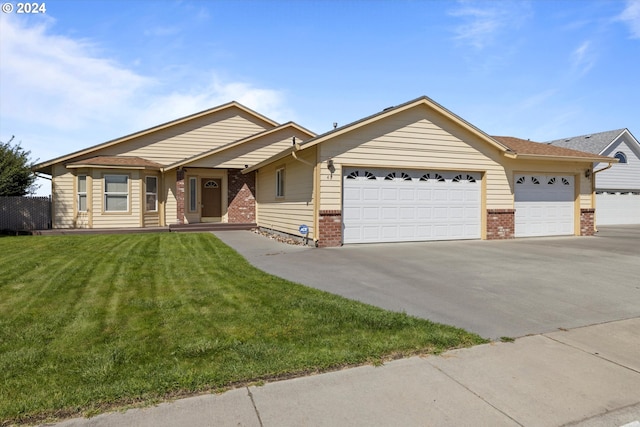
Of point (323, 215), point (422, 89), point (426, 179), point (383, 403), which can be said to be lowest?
point (383, 403)

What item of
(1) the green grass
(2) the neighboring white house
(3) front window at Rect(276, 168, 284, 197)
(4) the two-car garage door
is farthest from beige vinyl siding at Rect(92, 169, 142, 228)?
(2) the neighboring white house

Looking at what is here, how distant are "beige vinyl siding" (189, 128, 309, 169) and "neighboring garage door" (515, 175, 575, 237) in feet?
36.1

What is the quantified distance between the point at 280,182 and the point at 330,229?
15.1 ft

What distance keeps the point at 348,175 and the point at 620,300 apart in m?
8.05

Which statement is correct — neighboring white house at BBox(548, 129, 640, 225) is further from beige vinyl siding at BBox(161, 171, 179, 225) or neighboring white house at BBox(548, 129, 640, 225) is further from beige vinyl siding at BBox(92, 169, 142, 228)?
beige vinyl siding at BBox(92, 169, 142, 228)

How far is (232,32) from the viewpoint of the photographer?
10.3m

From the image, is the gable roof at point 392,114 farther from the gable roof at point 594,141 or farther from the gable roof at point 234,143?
the gable roof at point 594,141

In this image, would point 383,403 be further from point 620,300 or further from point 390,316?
point 620,300

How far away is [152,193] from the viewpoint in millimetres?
18484

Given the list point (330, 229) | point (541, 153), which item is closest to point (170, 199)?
point (330, 229)

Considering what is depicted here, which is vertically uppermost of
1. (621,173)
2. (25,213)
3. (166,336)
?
(621,173)

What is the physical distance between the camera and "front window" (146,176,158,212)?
18.3m

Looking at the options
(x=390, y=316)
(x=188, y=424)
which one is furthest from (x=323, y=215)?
(x=188, y=424)

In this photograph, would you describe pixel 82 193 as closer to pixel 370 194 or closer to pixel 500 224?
pixel 370 194
